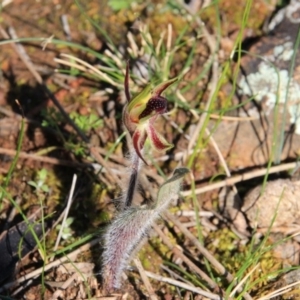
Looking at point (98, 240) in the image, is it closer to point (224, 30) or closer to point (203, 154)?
point (203, 154)

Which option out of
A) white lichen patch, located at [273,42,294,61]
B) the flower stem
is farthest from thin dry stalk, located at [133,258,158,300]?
white lichen patch, located at [273,42,294,61]

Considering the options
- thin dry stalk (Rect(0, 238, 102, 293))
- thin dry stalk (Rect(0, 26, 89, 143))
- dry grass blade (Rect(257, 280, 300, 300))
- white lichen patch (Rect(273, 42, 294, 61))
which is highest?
white lichen patch (Rect(273, 42, 294, 61))

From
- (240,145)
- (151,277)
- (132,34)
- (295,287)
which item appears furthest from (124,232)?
(132,34)

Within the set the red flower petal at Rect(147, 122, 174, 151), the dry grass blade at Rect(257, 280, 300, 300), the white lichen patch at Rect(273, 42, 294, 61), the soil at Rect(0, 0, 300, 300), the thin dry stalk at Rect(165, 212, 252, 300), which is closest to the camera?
the red flower petal at Rect(147, 122, 174, 151)

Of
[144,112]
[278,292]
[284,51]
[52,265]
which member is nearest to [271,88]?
[284,51]

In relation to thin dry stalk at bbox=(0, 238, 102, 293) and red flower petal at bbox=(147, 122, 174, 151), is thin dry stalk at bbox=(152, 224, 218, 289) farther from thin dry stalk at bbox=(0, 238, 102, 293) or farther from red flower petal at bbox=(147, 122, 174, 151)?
red flower petal at bbox=(147, 122, 174, 151)
